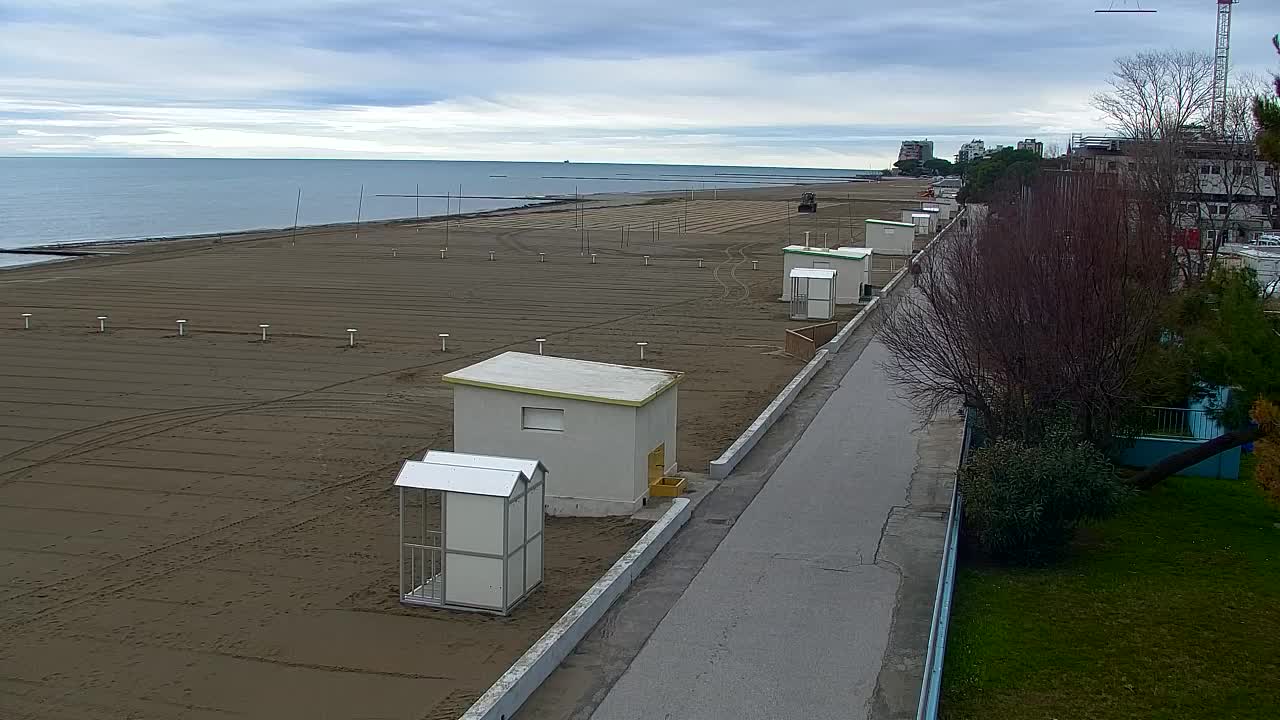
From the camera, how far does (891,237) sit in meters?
62.2

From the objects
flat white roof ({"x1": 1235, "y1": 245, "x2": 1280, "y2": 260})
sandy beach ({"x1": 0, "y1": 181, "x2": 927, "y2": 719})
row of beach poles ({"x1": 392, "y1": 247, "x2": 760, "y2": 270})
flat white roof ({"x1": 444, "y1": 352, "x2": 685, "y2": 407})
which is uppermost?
flat white roof ({"x1": 1235, "y1": 245, "x2": 1280, "y2": 260})

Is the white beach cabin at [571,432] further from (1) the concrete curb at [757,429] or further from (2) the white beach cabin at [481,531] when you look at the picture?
(2) the white beach cabin at [481,531]

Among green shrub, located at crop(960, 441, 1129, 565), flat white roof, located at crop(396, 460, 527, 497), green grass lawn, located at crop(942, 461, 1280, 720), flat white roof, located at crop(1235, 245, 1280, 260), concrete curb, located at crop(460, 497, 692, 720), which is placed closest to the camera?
concrete curb, located at crop(460, 497, 692, 720)

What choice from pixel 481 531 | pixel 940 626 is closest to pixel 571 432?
pixel 481 531

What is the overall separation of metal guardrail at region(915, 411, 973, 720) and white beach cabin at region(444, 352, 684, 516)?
412 centimetres

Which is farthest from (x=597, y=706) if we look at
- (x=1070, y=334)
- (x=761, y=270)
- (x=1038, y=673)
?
(x=761, y=270)

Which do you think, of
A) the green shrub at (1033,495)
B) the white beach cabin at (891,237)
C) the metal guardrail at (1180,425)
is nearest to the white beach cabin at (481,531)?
the green shrub at (1033,495)

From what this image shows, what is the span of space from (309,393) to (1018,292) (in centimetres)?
1501

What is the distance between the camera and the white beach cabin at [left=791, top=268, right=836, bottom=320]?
3812 centimetres

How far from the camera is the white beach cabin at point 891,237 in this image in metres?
61.8

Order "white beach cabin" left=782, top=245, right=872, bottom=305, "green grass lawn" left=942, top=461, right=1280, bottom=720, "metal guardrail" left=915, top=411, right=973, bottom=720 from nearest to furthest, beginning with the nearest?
"metal guardrail" left=915, top=411, right=973, bottom=720, "green grass lawn" left=942, top=461, right=1280, bottom=720, "white beach cabin" left=782, top=245, right=872, bottom=305

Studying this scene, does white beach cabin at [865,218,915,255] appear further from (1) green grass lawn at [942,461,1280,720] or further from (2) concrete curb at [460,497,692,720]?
(2) concrete curb at [460,497,692,720]

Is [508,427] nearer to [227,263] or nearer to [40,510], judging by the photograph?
[40,510]

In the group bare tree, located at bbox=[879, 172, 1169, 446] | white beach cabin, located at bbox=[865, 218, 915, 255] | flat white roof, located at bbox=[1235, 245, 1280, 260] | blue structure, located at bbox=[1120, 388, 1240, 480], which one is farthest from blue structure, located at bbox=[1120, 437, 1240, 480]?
white beach cabin, located at bbox=[865, 218, 915, 255]
